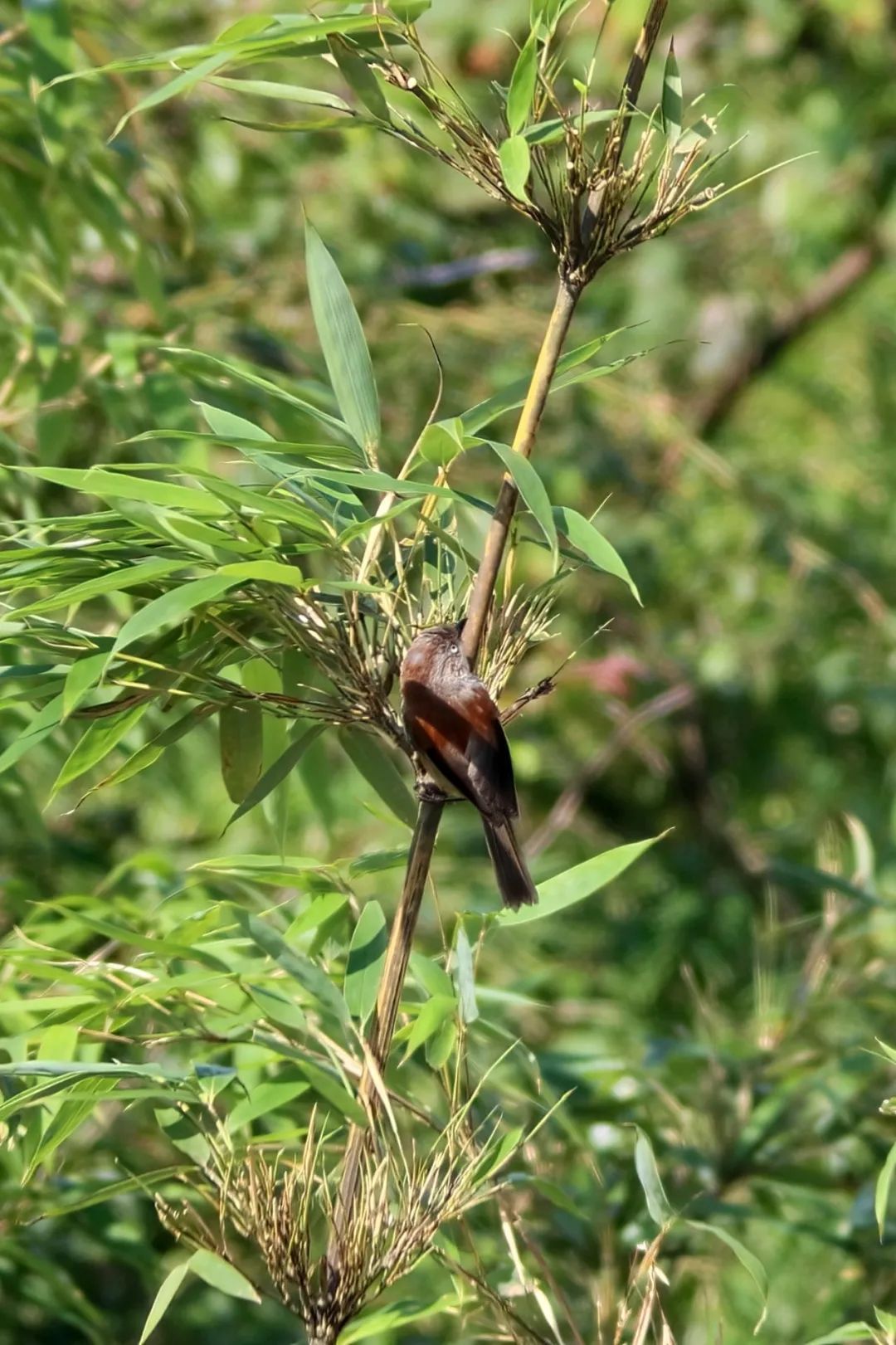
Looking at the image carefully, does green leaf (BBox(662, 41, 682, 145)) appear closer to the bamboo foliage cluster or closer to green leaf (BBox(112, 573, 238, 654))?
the bamboo foliage cluster

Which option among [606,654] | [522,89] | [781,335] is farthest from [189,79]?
[781,335]

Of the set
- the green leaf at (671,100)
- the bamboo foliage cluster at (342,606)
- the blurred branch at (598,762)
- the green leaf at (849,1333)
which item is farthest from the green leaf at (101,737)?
the blurred branch at (598,762)

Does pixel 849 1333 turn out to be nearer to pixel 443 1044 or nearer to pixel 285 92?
pixel 443 1044

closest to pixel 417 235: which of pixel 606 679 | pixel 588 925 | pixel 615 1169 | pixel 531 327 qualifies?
pixel 531 327

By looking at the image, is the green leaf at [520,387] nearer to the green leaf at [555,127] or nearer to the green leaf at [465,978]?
the green leaf at [555,127]

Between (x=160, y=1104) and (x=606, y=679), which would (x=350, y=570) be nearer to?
(x=160, y=1104)
